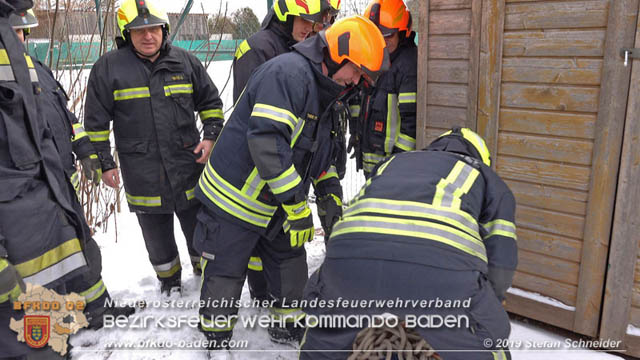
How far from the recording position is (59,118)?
2.71m

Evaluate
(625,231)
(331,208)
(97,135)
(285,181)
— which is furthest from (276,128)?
(625,231)

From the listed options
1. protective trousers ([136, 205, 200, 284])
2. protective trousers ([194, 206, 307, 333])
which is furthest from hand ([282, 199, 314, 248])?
protective trousers ([136, 205, 200, 284])

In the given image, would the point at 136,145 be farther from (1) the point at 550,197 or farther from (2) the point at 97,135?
(1) the point at 550,197

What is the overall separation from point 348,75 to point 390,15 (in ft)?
4.13

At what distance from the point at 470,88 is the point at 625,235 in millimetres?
1294

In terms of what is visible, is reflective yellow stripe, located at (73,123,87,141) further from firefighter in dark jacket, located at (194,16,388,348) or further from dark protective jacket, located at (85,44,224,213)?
firefighter in dark jacket, located at (194,16,388,348)

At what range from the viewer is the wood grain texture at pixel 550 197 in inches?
110

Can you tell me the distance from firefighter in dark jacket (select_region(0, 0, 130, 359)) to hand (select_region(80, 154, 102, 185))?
95cm

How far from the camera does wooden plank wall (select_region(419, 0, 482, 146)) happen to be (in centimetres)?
313

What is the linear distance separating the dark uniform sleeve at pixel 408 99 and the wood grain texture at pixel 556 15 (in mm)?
796

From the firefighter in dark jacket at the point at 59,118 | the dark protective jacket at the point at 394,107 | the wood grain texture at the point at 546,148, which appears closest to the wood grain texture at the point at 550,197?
the wood grain texture at the point at 546,148

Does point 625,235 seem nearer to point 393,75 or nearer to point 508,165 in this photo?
point 508,165

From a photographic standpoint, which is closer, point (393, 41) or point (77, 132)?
point (77, 132)

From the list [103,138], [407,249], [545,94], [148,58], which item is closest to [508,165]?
[545,94]
